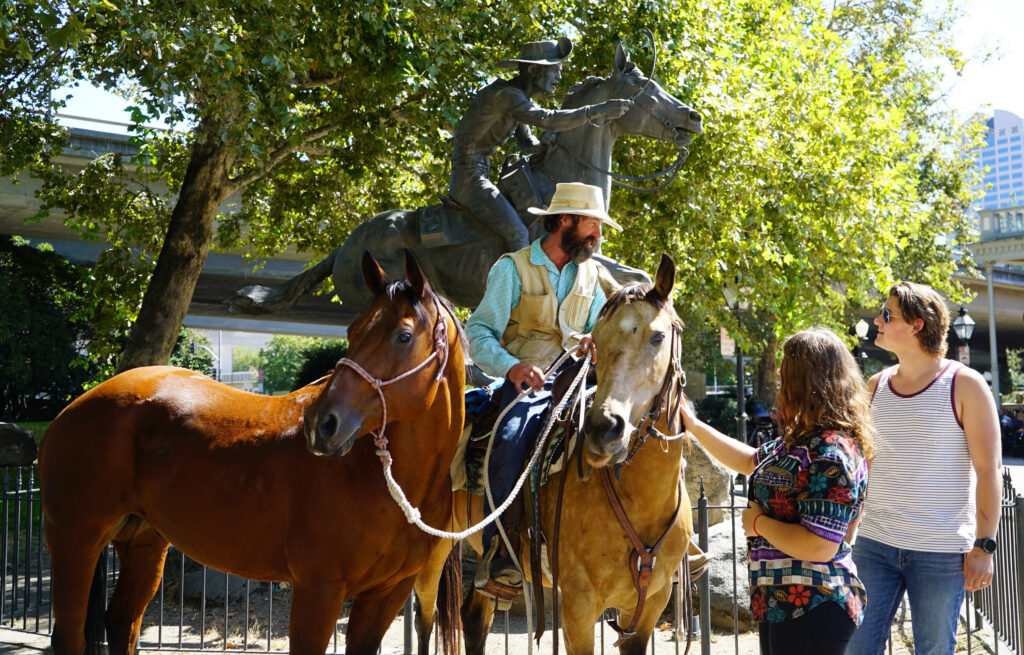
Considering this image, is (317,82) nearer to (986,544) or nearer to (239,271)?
(986,544)

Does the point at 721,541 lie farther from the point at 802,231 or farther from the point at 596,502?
the point at 802,231

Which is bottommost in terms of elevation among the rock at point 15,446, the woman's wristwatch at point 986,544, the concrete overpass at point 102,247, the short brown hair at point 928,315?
the woman's wristwatch at point 986,544

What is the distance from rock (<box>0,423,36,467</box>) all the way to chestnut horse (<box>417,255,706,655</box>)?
11.2 metres

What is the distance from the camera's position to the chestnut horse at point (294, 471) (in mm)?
3484

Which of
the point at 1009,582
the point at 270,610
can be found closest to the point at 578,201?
the point at 270,610

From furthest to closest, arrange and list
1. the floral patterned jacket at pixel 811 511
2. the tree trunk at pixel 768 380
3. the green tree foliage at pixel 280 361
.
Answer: the green tree foliage at pixel 280 361, the tree trunk at pixel 768 380, the floral patterned jacket at pixel 811 511

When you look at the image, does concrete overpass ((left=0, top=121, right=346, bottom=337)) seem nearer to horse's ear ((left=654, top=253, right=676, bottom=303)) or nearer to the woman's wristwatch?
horse's ear ((left=654, top=253, right=676, bottom=303))

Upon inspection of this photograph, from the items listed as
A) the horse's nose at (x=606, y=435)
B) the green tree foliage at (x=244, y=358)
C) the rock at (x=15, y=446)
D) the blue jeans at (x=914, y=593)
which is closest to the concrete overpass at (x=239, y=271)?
the rock at (x=15, y=446)

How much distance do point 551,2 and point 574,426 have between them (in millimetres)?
10031

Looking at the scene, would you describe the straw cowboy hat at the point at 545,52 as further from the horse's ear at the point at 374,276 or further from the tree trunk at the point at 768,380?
the tree trunk at the point at 768,380

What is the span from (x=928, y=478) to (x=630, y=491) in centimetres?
133

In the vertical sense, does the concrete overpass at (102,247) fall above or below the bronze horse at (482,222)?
above

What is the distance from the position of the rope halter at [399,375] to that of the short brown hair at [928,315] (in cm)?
201

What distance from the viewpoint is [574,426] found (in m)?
3.67
